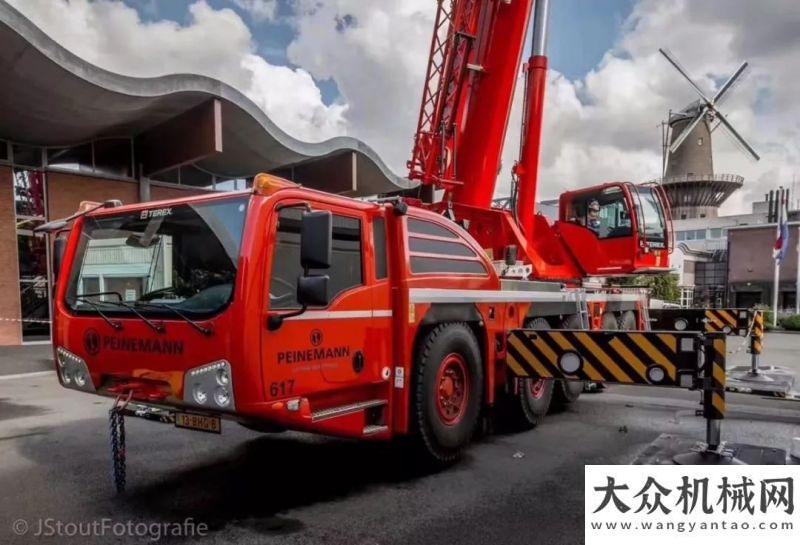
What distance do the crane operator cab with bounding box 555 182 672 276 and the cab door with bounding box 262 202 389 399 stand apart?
511 centimetres

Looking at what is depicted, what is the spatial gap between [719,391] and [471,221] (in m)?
4.40

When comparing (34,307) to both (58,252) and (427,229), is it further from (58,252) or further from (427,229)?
(427,229)

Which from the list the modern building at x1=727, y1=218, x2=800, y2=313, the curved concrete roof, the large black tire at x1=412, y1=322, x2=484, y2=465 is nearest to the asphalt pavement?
the large black tire at x1=412, y1=322, x2=484, y2=465

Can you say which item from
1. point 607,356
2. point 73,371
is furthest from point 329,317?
point 607,356

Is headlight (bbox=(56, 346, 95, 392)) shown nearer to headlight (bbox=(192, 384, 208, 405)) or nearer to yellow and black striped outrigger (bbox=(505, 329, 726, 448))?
headlight (bbox=(192, 384, 208, 405))

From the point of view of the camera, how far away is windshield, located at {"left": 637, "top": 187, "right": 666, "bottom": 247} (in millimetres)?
8516

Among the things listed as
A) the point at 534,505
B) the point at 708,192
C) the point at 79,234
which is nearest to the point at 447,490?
the point at 534,505

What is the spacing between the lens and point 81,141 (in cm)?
1569

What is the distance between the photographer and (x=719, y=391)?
14.9 feet

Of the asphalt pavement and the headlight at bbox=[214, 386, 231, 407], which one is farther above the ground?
the headlight at bbox=[214, 386, 231, 407]

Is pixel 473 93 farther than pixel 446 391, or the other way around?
pixel 473 93

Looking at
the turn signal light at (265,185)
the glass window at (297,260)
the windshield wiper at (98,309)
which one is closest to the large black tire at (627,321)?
the glass window at (297,260)

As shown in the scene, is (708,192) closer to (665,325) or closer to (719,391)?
(665,325)

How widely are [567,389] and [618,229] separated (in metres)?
2.55
